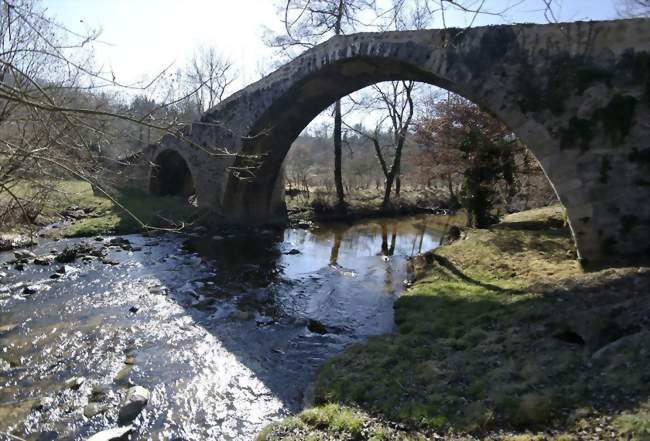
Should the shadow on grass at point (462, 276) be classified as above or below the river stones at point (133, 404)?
above

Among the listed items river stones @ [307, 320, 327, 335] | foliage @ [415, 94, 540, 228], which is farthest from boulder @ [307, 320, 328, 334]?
foliage @ [415, 94, 540, 228]

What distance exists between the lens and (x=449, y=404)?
417cm

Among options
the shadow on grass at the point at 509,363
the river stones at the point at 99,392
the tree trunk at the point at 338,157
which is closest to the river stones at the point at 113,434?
the river stones at the point at 99,392

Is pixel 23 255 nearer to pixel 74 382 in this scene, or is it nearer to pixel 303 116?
pixel 74 382

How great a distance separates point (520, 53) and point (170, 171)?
61.0 ft

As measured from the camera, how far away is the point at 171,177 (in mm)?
23188

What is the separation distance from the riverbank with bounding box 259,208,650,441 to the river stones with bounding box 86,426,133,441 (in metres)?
1.43

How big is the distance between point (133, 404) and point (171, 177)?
64.2ft

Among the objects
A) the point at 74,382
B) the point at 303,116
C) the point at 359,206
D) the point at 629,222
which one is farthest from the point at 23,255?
the point at 359,206

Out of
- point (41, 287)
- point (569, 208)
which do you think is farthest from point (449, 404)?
point (41, 287)

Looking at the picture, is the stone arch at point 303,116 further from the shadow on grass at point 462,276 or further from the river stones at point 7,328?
the river stones at point 7,328

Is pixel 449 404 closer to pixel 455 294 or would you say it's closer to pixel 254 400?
pixel 254 400

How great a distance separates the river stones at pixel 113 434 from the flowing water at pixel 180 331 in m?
0.14

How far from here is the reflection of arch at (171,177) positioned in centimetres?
2208
